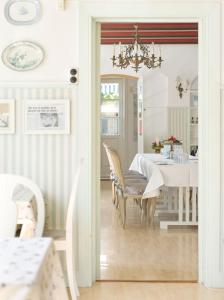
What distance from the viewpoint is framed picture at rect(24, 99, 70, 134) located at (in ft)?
11.4

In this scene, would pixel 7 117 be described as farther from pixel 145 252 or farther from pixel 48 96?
pixel 145 252

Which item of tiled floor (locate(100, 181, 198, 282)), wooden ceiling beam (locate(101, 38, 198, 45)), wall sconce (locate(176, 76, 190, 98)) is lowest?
tiled floor (locate(100, 181, 198, 282))

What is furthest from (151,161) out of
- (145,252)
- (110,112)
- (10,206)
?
(110,112)

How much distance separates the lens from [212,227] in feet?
11.4

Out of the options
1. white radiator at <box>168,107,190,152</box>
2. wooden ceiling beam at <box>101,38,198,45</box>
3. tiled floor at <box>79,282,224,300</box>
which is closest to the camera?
tiled floor at <box>79,282,224,300</box>

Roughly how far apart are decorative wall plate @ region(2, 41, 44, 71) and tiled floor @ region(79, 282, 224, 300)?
5.99ft

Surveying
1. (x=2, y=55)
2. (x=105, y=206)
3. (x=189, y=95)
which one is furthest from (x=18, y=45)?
(x=189, y=95)

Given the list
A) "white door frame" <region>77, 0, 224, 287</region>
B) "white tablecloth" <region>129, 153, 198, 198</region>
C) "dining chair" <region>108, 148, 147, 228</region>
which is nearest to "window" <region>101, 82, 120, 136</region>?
"dining chair" <region>108, 148, 147, 228</region>

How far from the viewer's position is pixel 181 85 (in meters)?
8.78

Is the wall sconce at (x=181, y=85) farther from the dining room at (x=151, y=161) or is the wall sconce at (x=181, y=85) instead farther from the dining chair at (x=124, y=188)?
the dining chair at (x=124, y=188)

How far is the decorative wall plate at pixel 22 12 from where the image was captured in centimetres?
346

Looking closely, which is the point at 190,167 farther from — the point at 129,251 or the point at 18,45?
the point at 18,45

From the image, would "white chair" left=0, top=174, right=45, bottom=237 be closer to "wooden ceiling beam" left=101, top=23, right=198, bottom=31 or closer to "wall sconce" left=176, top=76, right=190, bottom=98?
"wooden ceiling beam" left=101, top=23, right=198, bottom=31

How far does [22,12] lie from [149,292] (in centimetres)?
241
